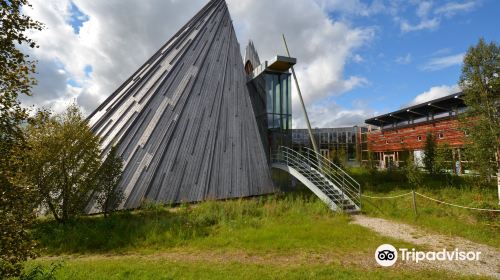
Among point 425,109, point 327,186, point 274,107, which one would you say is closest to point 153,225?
point 327,186

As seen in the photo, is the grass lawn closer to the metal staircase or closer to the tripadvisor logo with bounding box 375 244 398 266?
the tripadvisor logo with bounding box 375 244 398 266

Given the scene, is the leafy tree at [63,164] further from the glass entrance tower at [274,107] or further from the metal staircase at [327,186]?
the glass entrance tower at [274,107]

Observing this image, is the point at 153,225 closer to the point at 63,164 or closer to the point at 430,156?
the point at 63,164

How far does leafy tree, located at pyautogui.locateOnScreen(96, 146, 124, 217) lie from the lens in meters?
11.4

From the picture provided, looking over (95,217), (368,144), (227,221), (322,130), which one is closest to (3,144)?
(227,221)

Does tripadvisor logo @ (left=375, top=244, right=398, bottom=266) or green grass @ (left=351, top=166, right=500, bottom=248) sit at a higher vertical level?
green grass @ (left=351, top=166, right=500, bottom=248)

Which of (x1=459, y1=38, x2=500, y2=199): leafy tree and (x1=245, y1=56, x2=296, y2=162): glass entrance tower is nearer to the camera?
(x1=459, y1=38, x2=500, y2=199): leafy tree

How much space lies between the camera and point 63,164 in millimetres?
10594

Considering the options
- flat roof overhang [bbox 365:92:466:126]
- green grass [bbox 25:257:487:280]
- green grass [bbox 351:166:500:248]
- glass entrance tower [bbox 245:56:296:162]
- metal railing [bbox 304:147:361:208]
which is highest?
flat roof overhang [bbox 365:92:466:126]

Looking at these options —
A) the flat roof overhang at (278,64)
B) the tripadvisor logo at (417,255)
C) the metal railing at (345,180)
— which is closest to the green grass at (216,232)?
the tripadvisor logo at (417,255)

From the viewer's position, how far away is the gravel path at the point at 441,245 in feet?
20.3

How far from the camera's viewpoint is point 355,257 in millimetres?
6941

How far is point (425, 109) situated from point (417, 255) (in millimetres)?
27829

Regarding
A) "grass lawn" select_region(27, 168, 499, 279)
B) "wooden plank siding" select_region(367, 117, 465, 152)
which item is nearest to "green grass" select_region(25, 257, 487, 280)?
"grass lawn" select_region(27, 168, 499, 279)
